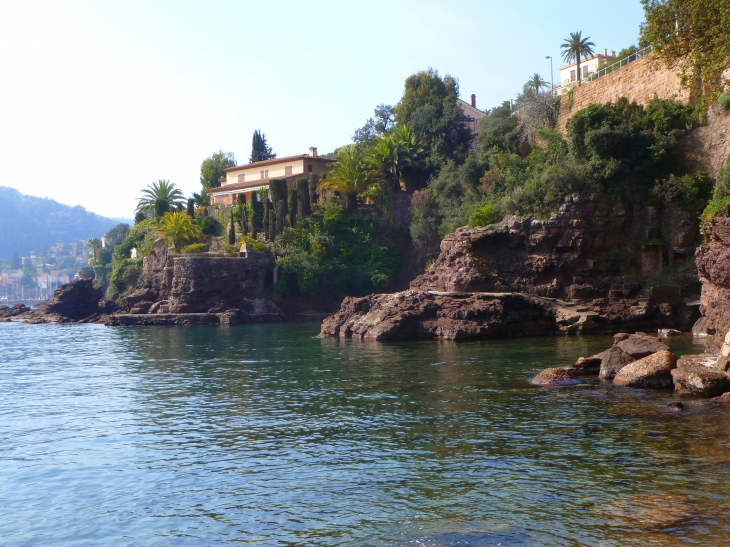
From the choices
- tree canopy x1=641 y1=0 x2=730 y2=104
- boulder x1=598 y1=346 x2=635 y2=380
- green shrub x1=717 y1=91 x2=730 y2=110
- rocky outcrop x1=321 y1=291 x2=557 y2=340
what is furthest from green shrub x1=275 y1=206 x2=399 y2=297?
boulder x1=598 y1=346 x2=635 y2=380

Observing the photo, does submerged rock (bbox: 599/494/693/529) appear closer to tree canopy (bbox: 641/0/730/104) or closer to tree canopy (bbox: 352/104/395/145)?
tree canopy (bbox: 641/0/730/104)

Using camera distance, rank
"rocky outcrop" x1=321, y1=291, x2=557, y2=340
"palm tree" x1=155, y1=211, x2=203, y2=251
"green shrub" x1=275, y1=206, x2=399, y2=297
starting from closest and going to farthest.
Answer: "rocky outcrop" x1=321, y1=291, x2=557, y2=340, "green shrub" x1=275, y1=206, x2=399, y2=297, "palm tree" x1=155, y1=211, x2=203, y2=251

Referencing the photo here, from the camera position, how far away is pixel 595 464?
13258mm

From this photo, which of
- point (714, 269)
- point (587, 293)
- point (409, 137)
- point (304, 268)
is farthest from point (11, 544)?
point (409, 137)

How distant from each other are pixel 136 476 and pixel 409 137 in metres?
54.6

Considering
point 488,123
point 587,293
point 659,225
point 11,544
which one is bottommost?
point 11,544

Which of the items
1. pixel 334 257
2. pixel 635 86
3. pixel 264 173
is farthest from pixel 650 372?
pixel 264 173

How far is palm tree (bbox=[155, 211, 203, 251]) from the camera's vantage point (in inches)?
2601

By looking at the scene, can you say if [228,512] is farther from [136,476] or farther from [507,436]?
[507,436]

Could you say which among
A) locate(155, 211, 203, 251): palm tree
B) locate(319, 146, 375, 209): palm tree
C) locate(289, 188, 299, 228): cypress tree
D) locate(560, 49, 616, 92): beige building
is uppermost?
locate(560, 49, 616, 92): beige building

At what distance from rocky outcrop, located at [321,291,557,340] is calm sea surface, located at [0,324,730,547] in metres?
10.8

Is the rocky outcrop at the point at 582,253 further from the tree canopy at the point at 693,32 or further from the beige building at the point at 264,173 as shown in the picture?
the beige building at the point at 264,173

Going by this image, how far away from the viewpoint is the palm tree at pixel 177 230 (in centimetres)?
6606

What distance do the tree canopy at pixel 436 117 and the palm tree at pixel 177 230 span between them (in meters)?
21.4
